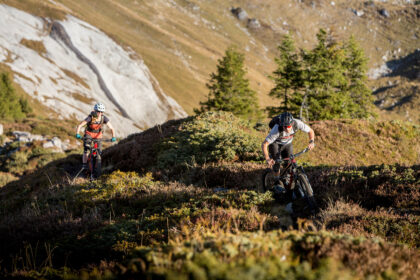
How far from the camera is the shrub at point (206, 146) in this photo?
11.8m

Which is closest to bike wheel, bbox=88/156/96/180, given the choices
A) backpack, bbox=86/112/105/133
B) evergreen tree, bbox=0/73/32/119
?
backpack, bbox=86/112/105/133

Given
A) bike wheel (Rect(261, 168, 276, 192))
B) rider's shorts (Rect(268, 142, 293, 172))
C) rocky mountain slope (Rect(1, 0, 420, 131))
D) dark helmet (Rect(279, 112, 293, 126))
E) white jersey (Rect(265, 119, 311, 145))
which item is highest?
rocky mountain slope (Rect(1, 0, 420, 131))

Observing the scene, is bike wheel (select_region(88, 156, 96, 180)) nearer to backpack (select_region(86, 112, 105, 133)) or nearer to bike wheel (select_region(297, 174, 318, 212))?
backpack (select_region(86, 112, 105, 133))

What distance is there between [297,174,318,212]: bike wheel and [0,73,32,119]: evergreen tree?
4426 cm

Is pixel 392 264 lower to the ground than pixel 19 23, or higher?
lower

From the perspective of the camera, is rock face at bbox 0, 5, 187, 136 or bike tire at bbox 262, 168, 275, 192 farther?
rock face at bbox 0, 5, 187, 136

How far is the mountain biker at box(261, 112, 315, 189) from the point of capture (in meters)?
7.75

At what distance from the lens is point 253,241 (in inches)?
127

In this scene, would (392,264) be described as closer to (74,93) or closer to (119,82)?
(74,93)

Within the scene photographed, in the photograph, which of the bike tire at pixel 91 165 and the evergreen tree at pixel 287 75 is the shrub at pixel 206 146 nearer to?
the bike tire at pixel 91 165

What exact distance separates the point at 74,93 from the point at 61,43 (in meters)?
15.4

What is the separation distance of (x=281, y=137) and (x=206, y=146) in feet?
15.8

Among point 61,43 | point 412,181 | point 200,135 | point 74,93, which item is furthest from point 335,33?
point 61,43

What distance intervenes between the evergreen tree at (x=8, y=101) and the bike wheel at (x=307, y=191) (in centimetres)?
4426
